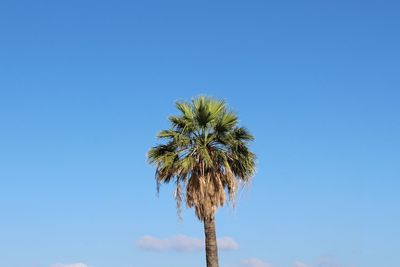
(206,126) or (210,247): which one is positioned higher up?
(206,126)

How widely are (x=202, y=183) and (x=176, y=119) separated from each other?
407 centimetres

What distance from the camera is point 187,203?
8856 cm

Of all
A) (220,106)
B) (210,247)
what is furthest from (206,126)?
(210,247)

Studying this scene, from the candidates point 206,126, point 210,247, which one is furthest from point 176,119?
point 210,247

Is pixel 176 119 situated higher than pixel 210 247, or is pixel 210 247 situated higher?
pixel 176 119

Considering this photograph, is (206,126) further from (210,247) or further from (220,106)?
(210,247)

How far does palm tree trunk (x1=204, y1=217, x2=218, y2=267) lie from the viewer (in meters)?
87.1

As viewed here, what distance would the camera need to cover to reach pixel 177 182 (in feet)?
291

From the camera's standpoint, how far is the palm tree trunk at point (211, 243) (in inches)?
3430

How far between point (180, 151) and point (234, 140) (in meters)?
2.99

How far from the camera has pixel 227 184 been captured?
8894 cm

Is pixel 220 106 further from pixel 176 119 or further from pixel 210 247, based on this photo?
pixel 210 247

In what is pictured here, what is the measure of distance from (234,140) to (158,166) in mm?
4369

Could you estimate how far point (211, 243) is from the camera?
287 ft
